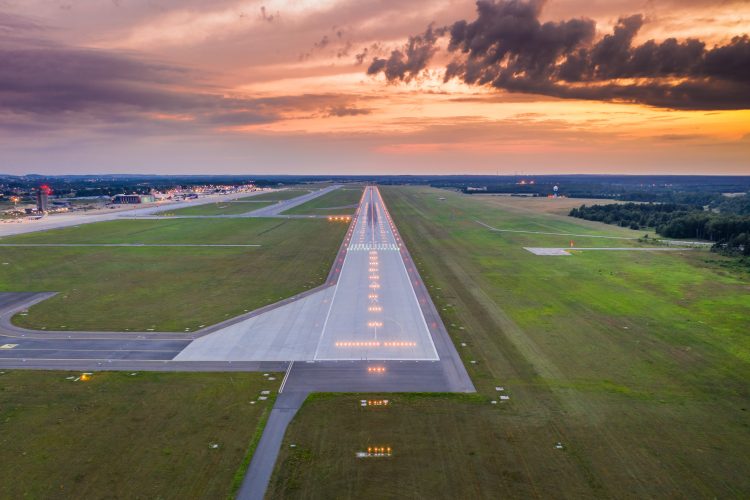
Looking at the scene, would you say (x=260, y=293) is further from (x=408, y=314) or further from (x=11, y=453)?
(x=11, y=453)

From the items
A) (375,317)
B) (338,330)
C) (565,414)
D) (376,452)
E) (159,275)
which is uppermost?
(159,275)

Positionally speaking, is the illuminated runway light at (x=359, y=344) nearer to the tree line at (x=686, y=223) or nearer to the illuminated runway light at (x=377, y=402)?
the illuminated runway light at (x=377, y=402)

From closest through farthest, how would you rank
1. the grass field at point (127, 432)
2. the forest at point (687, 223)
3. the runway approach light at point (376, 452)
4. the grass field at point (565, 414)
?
the grass field at point (127, 432) < the grass field at point (565, 414) < the runway approach light at point (376, 452) < the forest at point (687, 223)

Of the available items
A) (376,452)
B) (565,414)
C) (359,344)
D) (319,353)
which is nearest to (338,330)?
(359,344)

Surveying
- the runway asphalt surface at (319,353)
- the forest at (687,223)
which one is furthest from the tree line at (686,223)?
the runway asphalt surface at (319,353)

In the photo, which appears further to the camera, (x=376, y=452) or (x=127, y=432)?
(x=127, y=432)

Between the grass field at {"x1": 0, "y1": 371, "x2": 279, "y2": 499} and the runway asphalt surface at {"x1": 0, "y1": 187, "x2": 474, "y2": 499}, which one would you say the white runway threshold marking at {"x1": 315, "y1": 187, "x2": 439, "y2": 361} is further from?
the grass field at {"x1": 0, "y1": 371, "x2": 279, "y2": 499}

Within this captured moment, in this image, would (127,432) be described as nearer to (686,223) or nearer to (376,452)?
(376,452)
